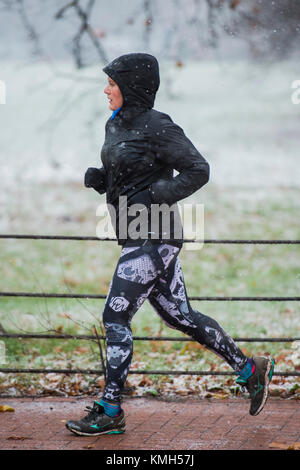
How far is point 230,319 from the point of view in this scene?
31.4 ft

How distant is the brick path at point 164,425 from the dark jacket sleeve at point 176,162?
5.13 ft

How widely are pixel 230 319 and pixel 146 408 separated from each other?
463cm

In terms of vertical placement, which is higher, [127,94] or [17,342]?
[127,94]

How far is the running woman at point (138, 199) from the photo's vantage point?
4.12 m

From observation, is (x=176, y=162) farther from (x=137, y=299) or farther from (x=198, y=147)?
(x=198, y=147)

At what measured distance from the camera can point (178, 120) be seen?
82.1ft

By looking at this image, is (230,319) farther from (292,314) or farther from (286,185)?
(286,185)

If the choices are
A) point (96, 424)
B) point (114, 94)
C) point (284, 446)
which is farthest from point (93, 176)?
point (284, 446)

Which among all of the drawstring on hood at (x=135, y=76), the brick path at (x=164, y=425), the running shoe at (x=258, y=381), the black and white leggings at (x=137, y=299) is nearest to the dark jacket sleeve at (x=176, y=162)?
the drawstring on hood at (x=135, y=76)

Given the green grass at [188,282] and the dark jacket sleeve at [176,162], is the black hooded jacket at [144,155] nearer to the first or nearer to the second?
the dark jacket sleeve at [176,162]

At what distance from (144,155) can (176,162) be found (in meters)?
0.20

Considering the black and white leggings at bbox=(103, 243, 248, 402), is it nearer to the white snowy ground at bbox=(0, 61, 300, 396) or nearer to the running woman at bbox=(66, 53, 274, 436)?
the running woman at bbox=(66, 53, 274, 436)

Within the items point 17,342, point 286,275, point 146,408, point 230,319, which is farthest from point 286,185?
point 146,408
